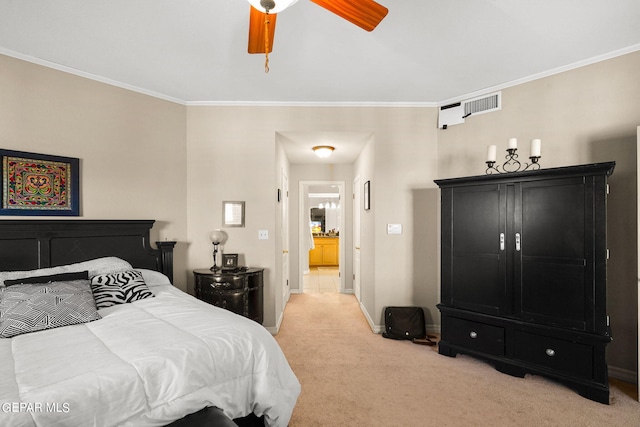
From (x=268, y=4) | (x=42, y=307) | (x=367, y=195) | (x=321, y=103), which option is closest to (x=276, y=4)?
(x=268, y=4)

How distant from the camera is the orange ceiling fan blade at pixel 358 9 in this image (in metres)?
1.43

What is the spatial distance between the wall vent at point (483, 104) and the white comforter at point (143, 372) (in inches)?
125

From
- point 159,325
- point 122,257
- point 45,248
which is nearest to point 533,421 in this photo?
point 159,325

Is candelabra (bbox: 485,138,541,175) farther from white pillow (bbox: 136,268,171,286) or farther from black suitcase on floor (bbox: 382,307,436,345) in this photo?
white pillow (bbox: 136,268,171,286)

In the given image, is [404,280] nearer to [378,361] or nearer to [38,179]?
[378,361]

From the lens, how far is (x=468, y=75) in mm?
3035

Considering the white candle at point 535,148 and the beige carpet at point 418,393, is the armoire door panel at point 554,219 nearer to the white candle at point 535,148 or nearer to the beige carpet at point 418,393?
the white candle at point 535,148

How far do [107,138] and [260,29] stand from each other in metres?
2.23

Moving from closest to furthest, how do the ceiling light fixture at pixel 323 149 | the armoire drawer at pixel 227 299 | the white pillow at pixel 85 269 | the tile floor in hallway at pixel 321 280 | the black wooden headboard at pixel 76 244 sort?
the white pillow at pixel 85 269, the black wooden headboard at pixel 76 244, the armoire drawer at pixel 227 299, the ceiling light fixture at pixel 323 149, the tile floor in hallway at pixel 321 280

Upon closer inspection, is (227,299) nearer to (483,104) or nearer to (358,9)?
(358,9)

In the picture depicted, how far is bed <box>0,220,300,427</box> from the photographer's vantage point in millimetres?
1152

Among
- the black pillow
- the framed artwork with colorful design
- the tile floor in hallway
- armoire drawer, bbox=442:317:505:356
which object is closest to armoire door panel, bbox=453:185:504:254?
armoire drawer, bbox=442:317:505:356

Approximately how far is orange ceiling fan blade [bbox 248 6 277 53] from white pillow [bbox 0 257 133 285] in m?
2.07

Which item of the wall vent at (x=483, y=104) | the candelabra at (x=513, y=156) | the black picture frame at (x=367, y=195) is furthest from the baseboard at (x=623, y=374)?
the black picture frame at (x=367, y=195)
